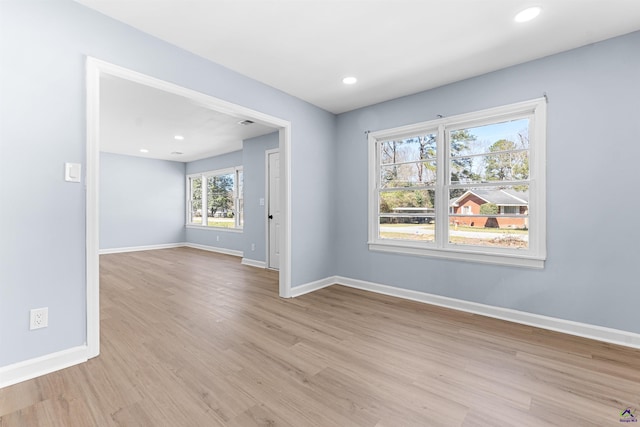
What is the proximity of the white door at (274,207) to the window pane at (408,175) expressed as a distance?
2345mm

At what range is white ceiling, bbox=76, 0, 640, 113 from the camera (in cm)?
219

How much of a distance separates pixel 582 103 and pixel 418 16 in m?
1.83

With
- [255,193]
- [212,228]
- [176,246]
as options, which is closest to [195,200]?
[212,228]

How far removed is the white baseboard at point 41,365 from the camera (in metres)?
1.86

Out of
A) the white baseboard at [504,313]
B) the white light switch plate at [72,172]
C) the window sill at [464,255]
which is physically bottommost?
the white baseboard at [504,313]

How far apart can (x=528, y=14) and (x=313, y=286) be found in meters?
3.77

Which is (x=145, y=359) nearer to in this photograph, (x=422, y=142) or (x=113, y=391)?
(x=113, y=391)

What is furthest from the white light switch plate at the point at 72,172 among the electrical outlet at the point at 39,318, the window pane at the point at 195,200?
the window pane at the point at 195,200

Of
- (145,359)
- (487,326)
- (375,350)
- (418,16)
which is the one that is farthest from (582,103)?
(145,359)

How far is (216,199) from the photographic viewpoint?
27.1 feet

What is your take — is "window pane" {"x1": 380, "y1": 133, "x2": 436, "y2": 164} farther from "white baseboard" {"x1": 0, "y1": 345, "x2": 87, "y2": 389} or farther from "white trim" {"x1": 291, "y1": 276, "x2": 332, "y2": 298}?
"white baseboard" {"x1": 0, "y1": 345, "x2": 87, "y2": 389}

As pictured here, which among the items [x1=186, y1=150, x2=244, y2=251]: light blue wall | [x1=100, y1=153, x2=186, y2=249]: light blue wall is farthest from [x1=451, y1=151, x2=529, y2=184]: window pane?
[x1=100, y1=153, x2=186, y2=249]: light blue wall

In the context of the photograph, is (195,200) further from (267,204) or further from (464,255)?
Result: (464,255)

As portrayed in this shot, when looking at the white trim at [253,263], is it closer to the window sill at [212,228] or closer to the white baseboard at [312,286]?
the window sill at [212,228]
